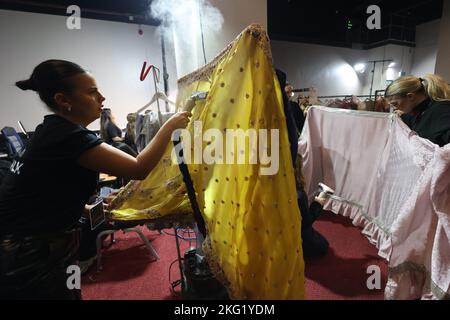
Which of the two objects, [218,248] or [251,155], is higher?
[251,155]

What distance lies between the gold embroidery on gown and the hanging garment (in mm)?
963

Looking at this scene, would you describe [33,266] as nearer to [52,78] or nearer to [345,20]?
[52,78]

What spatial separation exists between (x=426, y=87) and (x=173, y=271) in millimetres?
2416

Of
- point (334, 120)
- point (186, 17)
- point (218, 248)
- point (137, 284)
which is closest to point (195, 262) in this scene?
point (137, 284)

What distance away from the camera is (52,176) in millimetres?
823

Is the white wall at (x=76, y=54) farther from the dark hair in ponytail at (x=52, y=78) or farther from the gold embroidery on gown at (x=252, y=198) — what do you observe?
the gold embroidery on gown at (x=252, y=198)

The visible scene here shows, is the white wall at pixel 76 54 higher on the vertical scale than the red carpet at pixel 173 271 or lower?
higher

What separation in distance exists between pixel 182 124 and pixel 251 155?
30 centimetres

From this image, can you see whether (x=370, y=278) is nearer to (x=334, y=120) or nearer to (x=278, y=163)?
(x=334, y=120)

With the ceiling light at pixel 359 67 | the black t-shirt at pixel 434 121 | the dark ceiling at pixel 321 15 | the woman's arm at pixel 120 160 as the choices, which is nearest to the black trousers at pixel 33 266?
the woman's arm at pixel 120 160

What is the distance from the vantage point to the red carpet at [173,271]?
1.74 m

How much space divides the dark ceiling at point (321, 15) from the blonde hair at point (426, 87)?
12.2 ft

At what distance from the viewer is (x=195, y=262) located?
5.23ft

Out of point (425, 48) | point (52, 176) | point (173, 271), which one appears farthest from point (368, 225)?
point (425, 48)
